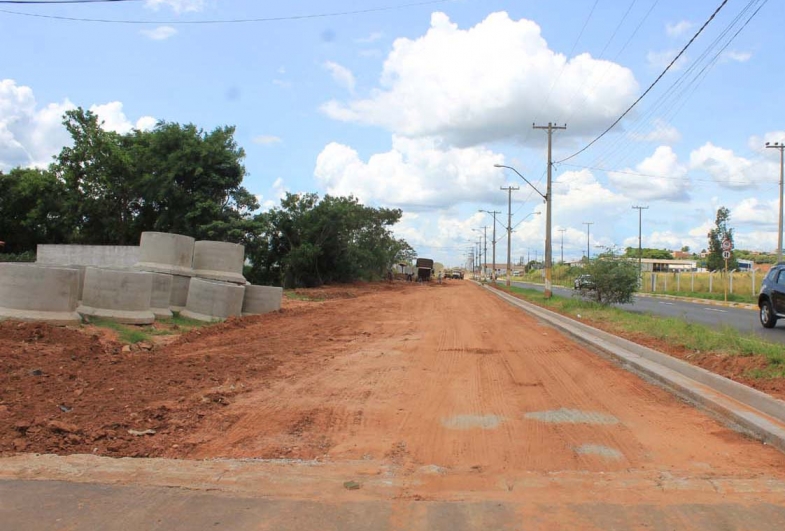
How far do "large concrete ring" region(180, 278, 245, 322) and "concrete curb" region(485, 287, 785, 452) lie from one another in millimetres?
10681

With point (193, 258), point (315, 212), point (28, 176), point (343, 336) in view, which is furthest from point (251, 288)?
point (28, 176)

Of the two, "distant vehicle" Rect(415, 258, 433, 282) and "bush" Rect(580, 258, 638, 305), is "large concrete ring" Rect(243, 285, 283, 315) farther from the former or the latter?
"distant vehicle" Rect(415, 258, 433, 282)

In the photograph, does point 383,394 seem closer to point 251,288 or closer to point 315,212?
point 251,288

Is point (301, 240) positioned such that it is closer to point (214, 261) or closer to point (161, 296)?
point (214, 261)

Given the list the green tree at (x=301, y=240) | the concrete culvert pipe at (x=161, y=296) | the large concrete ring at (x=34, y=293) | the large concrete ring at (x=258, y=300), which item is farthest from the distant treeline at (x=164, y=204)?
the large concrete ring at (x=34, y=293)

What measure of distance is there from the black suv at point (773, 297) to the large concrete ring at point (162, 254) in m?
17.7

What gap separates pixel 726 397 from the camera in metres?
7.94

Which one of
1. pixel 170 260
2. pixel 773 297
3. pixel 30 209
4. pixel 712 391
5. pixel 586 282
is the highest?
pixel 30 209

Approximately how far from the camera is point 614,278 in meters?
24.3

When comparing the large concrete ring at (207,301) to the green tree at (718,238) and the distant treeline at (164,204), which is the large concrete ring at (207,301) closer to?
the distant treeline at (164,204)

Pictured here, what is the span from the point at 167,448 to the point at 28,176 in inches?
1863

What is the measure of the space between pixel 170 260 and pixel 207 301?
71.5 inches

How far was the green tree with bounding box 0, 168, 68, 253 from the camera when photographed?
4488 centimetres

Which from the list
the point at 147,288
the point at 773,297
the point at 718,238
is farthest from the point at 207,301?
the point at 718,238
